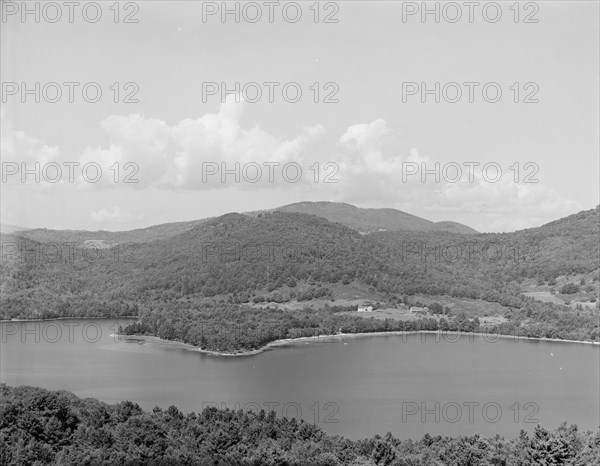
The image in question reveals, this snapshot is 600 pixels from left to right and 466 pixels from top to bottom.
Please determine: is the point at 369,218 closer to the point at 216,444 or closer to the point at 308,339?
the point at 308,339

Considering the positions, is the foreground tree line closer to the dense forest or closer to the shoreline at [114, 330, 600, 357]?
the shoreline at [114, 330, 600, 357]

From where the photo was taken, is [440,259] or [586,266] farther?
[440,259]

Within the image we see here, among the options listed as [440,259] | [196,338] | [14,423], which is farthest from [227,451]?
[440,259]

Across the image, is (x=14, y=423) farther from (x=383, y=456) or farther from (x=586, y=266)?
(x=586, y=266)

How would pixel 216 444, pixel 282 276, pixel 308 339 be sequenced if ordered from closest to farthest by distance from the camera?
1. pixel 216 444
2. pixel 308 339
3. pixel 282 276

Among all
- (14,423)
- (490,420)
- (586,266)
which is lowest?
(490,420)

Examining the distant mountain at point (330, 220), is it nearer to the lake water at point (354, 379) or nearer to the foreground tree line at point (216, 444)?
the lake water at point (354, 379)

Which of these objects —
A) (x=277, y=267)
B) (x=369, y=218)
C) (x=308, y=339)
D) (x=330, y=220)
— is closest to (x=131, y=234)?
(x=330, y=220)
